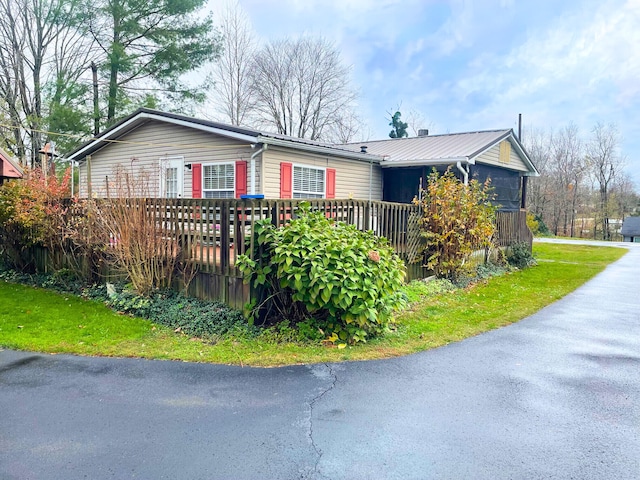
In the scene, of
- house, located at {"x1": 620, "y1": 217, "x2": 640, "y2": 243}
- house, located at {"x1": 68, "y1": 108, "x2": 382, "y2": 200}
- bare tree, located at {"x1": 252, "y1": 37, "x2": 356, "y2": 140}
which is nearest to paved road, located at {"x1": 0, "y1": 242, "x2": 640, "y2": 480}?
house, located at {"x1": 68, "y1": 108, "x2": 382, "y2": 200}

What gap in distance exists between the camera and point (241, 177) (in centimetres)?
1030

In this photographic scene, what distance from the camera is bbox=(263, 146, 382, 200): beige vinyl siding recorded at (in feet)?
33.4

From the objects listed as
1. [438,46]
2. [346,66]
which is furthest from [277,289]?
[346,66]

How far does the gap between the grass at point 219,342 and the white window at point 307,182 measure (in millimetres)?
4505

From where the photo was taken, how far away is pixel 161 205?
6.43 meters

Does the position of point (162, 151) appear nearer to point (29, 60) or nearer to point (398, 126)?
point (29, 60)

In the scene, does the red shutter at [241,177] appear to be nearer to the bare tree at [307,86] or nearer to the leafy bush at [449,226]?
the leafy bush at [449,226]

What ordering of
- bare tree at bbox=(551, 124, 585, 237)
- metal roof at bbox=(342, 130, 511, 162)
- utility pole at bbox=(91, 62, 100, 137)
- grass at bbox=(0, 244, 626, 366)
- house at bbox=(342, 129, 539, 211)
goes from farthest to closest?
bare tree at bbox=(551, 124, 585, 237), utility pole at bbox=(91, 62, 100, 137), metal roof at bbox=(342, 130, 511, 162), house at bbox=(342, 129, 539, 211), grass at bbox=(0, 244, 626, 366)

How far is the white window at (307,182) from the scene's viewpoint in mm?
11008

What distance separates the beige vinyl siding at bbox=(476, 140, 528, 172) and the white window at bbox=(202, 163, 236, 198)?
7.45 meters

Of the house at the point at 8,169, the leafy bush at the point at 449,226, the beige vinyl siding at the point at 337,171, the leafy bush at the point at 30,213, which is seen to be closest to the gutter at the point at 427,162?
the beige vinyl siding at the point at 337,171

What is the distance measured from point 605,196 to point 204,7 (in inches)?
1618

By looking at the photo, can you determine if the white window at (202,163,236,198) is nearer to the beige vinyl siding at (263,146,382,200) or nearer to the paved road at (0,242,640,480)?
the beige vinyl siding at (263,146,382,200)

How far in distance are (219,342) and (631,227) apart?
145ft
